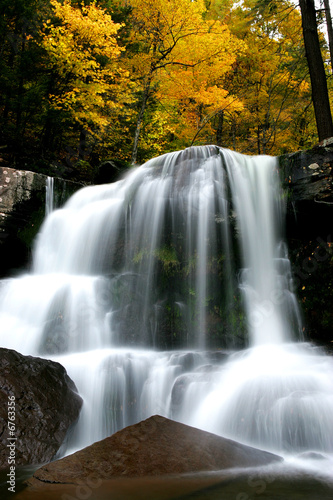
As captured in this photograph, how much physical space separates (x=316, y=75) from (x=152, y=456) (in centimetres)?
867

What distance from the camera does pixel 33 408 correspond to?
3805 mm

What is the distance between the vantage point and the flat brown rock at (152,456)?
2826mm

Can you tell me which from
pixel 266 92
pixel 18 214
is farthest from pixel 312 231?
pixel 266 92

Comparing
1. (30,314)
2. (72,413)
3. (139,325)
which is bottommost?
(72,413)

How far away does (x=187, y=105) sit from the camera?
15.4 meters

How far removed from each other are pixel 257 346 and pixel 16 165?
9.87 metres

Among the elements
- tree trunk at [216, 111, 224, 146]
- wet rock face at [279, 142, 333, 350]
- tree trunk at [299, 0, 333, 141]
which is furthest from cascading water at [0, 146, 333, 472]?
tree trunk at [216, 111, 224, 146]

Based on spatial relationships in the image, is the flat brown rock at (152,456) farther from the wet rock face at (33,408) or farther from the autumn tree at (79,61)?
→ the autumn tree at (79,61)

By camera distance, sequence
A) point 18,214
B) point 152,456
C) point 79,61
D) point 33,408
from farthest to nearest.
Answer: point 79,61 → point 18,214 → point 33,408 → point 152,456

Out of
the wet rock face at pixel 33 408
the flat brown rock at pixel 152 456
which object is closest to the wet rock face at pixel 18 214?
the wet rock face at pixel 33 408

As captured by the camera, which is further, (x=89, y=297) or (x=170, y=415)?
(x=89, y=297)

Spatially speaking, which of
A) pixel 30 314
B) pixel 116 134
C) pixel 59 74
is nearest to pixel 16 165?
pixel 59 74

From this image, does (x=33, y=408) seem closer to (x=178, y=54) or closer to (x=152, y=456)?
(x=152, y=456)

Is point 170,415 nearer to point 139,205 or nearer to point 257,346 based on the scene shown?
point 257,346
